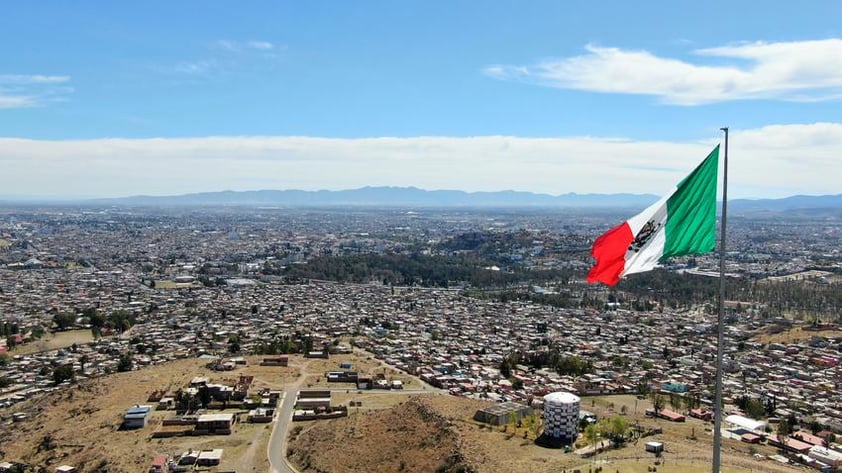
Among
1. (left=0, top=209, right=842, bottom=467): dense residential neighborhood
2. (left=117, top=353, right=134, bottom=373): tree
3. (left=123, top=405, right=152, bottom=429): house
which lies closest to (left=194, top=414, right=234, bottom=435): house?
(left=0, top=209, right=842, bottom=467): dense residential neighborhood

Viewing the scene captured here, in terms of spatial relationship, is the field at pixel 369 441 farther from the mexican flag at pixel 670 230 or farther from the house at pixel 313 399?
the mexican flag at pixel 670 230

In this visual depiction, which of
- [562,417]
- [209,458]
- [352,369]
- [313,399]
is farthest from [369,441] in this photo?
[352,369]

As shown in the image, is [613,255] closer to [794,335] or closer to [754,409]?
[754,409]

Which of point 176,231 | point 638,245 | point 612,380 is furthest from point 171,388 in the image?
point 176,231

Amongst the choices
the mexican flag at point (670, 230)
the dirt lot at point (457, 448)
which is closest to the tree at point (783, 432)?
the dirt lot at point (457, 448)

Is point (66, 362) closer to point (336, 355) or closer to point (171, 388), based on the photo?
point (171, 388)
